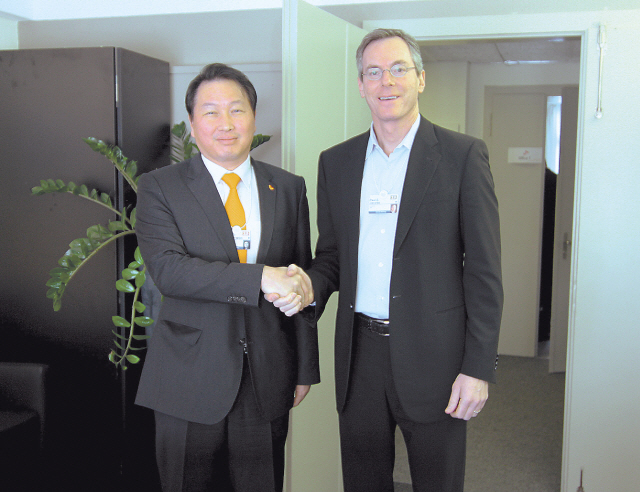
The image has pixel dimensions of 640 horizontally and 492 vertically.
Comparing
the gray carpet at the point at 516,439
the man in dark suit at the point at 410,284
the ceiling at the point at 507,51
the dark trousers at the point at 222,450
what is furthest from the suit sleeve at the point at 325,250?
the ceiling at the point at 507,51

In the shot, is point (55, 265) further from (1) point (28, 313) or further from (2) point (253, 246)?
(2) point (253, 246)

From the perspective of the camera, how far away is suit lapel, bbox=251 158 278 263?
189cm

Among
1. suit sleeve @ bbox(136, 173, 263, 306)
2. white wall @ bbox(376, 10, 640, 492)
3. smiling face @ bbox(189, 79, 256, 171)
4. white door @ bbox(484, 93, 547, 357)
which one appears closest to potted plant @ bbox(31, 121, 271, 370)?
suit sleeve @ bbox(136, 173, 263, 306)

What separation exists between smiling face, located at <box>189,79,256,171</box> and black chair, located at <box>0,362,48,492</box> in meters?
1.66

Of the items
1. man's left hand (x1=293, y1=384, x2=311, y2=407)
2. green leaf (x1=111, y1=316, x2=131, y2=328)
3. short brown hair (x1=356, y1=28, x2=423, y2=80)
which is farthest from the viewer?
green leaf (x1=111, y1=316, x2=131, y2=328)

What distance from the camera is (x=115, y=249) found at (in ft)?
9.59

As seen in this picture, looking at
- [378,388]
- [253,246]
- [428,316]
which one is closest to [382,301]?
[428,316]

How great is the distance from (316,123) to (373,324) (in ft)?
3.81

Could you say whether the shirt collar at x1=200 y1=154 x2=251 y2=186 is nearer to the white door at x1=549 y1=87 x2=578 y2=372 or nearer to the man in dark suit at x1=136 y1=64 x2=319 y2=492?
the man in dark suit at x1=136 y1=64 x2=319 y2=492

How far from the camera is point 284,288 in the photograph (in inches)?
67.9

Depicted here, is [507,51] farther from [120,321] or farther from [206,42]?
[120,321]

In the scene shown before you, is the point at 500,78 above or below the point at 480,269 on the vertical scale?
above

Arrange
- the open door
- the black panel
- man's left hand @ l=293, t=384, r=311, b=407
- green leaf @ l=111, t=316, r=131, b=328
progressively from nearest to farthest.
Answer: man's left hand @ l=293, t=384, r=311, b=407, the open door, green leaf @ l=111, t=316, r=131, b=328, the black panel

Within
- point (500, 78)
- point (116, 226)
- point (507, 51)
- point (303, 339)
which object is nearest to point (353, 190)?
point (303, 339)
